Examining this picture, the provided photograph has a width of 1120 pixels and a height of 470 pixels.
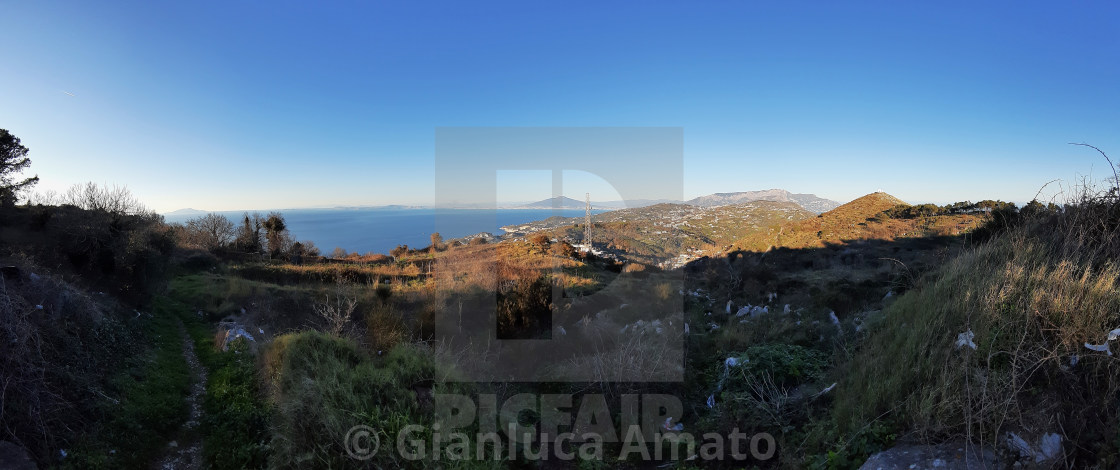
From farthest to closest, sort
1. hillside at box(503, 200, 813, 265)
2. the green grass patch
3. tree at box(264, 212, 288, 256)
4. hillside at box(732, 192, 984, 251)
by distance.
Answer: tree at box(264, 212, 288, 256), hillside at box(503, 200, 813, 265), hillside at box(732, 192, 984, 251), the green grass patch

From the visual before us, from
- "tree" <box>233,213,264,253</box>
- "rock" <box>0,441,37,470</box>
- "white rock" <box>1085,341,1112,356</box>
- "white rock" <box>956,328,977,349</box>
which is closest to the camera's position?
"white rock" <box>1085,341,1112,356</box>

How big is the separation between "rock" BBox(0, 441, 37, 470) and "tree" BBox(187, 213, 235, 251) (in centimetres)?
3426

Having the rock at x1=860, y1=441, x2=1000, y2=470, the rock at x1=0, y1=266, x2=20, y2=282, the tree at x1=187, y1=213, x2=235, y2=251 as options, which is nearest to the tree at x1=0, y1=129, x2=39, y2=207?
the tree at x1=187, y1=213, x2=235, y2=251

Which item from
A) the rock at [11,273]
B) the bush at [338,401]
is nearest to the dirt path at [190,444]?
the bush at [338,401]

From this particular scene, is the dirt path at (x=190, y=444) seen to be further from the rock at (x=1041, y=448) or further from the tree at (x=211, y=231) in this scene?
the tree at (x=211, y=231)

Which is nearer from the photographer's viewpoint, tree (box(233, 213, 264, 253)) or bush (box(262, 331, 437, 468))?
bush (box(262, 331, 437, 468))

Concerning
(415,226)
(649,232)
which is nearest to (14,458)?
(649,232)

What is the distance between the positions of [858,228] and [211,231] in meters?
48.2

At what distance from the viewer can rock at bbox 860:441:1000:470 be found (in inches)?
106

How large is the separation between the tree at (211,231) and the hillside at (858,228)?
4010cm

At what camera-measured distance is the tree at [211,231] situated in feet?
104

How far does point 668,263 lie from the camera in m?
20.5

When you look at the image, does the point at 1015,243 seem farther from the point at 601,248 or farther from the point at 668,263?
the point at 601,248

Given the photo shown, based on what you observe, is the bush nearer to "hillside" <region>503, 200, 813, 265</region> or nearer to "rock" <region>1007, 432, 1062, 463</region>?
"rock" <region>1007, 432, 1062, 463</region>
